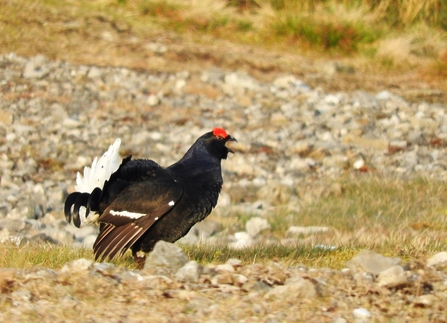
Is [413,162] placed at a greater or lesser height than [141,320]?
lesser

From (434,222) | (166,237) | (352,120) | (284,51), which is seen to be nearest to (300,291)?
(166,237)

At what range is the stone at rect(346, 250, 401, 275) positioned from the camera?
14.9 ft

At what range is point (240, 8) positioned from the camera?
19797 millimetres

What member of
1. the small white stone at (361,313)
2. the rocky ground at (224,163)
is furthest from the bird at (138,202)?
the small white stone at (361,313)

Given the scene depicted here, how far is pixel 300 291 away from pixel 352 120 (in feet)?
28.2

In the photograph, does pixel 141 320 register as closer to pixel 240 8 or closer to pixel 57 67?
pixel 57 67

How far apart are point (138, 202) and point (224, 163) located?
17.7 feet

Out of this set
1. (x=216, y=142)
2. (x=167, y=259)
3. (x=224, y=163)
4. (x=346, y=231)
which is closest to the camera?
(x=167, y=259)

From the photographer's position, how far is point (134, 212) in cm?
527

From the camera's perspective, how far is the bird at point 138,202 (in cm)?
525

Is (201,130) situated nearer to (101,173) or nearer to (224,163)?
(224,163)

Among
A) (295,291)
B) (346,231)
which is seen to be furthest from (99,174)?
(346,231)

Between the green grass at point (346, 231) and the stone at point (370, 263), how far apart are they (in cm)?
59

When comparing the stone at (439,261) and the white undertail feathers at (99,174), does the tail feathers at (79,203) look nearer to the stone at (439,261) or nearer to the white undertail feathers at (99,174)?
the white undertail feathers at (99,174)
